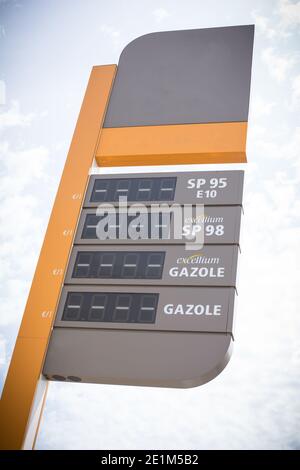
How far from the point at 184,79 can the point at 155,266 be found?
3.42m

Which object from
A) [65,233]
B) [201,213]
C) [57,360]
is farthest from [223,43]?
[57,360]

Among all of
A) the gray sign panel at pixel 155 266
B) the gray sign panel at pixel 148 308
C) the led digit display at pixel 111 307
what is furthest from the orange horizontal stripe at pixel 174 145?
the led digit display at pixel 111 307

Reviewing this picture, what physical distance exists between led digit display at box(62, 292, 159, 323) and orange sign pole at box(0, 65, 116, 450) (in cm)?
23

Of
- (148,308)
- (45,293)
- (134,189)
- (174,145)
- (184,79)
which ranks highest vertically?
(184,79)

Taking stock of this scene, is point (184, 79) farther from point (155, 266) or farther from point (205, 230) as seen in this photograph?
point (155, 266)

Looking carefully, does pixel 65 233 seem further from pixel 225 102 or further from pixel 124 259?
pixel 225 102

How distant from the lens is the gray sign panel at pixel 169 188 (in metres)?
7.74

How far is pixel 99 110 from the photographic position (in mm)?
9211

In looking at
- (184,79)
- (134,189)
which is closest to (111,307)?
(134,189)

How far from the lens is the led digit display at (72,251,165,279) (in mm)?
7266

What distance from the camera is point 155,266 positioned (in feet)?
23.9

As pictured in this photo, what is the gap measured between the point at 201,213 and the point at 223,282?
108 centimetres

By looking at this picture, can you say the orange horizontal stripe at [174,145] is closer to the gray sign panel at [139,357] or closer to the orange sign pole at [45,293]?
the orange sign pole at [45,293]

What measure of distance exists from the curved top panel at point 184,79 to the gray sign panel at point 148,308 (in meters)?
2.86
